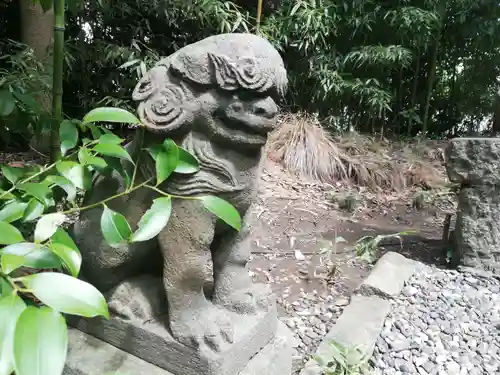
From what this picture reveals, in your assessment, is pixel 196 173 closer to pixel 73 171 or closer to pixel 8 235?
pixel 73 171

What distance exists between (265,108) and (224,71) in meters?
0.11

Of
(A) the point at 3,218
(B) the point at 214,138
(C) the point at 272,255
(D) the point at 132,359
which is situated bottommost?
(C) the point at 272,255

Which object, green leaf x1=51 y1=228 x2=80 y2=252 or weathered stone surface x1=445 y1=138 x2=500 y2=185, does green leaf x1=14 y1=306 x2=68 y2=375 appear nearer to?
green leaf x1=51 y1=228 x2=80 y2=252

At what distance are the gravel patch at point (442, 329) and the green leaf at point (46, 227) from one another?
4.40 ft

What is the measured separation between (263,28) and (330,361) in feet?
10.5

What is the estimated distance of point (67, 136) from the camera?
0.91m

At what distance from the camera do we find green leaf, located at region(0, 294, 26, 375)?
0.39 m

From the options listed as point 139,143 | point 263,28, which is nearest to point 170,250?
point 139,143

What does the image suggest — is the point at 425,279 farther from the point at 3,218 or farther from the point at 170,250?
the point at 3,218

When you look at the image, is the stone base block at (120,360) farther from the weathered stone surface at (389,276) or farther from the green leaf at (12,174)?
the weathered stone surface at (389,276)

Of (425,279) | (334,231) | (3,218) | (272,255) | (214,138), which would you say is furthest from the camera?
(334,231)

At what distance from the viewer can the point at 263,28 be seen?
4066 millimetres

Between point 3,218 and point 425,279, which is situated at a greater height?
point 3,218

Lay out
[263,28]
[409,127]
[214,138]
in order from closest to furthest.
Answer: [214,138] → [263,28] → [409,127]
